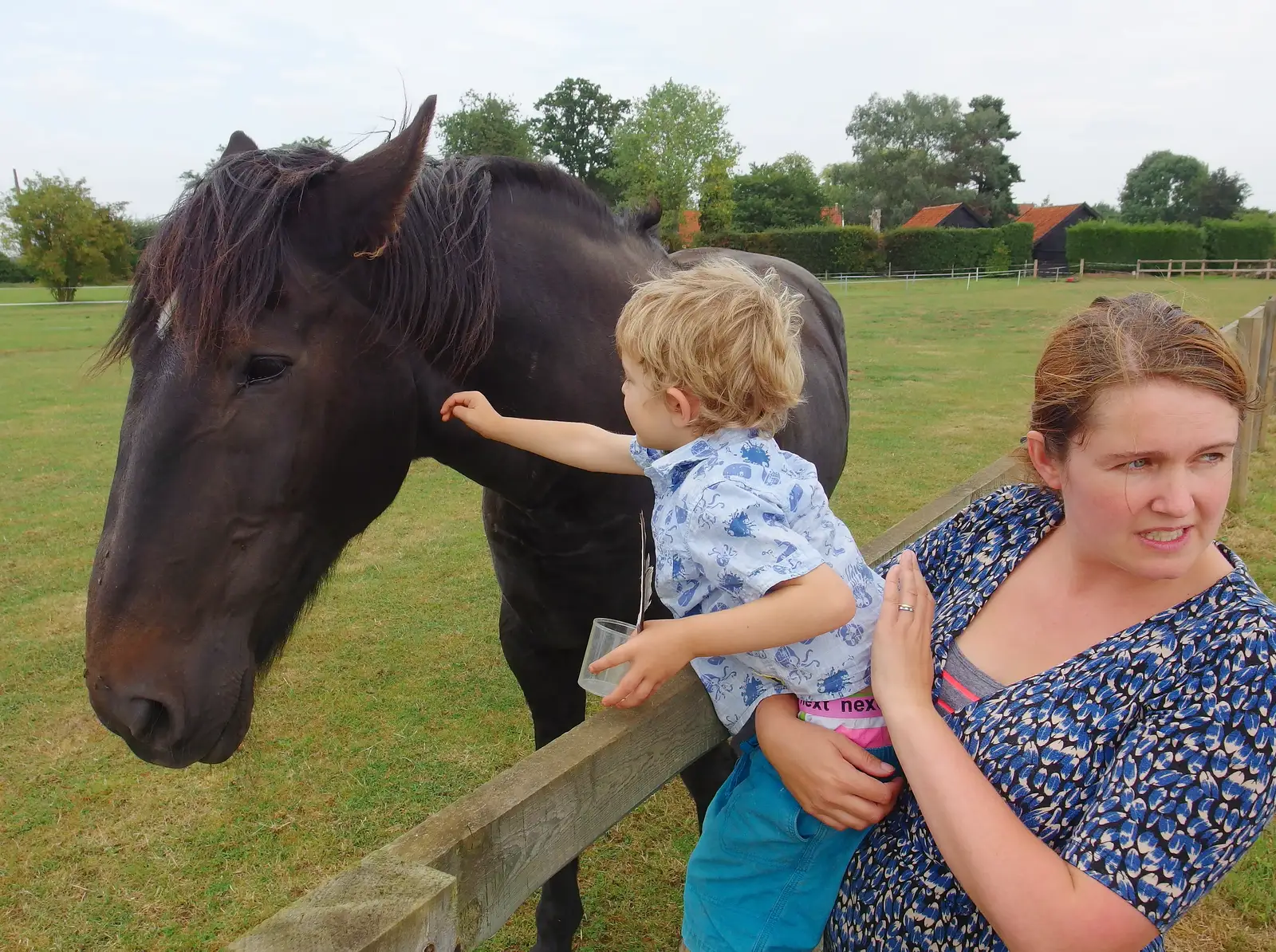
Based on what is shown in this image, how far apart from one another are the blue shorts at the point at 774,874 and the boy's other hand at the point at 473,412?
35.4 inches

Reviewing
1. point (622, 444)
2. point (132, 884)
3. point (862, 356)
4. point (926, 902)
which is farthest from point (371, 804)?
point (862, 356)

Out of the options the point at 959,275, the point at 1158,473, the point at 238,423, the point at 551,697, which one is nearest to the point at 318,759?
the point at 551,697

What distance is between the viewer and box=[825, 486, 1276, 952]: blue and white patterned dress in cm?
99

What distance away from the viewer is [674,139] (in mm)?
56812

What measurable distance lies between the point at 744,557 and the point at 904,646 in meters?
0.34

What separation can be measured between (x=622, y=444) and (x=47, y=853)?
2914 millimetres

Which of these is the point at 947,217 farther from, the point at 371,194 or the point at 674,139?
the point at 371,194

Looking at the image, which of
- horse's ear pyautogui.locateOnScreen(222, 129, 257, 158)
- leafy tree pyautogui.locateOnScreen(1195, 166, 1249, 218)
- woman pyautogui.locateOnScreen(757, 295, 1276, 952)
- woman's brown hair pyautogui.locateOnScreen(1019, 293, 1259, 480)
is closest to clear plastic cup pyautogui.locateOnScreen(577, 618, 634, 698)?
woman pyautogui.locateOnScreen(757, 295, 1276, 952)

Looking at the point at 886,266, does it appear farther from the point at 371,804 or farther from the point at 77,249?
the point at 371,804

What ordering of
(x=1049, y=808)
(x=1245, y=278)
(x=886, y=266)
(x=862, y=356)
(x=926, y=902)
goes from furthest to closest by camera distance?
(x=886, y=266)
(x=1245, y=278)
(x=862, y=356)
(x=926, y=902)
(x=1049, y=808)

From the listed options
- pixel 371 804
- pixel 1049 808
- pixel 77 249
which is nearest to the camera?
pixel 1049 808

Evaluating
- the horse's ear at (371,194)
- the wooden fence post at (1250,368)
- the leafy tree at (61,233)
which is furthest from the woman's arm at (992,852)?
the leafy tree at (61,233)

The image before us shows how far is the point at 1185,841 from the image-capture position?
0.98 metres

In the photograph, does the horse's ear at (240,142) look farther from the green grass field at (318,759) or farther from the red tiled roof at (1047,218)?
the red tiled roof at (1047,218)
